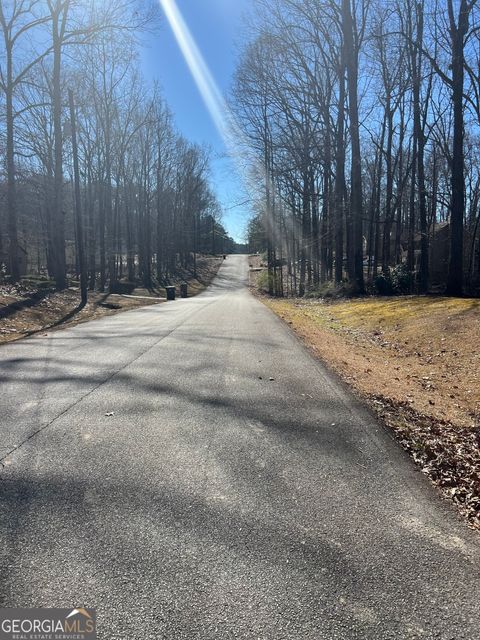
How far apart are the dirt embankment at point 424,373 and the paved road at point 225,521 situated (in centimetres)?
39

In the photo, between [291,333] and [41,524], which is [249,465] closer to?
[41,524]

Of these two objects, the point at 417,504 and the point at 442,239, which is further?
the point at 442,239

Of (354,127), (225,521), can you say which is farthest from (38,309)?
(354,127)

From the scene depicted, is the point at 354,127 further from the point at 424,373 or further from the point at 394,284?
the point at 424,373

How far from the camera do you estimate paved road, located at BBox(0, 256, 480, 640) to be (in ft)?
Result: 7.36

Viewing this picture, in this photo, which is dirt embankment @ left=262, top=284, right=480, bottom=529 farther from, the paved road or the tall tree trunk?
the tall tree trunk

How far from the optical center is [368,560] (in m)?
2.66

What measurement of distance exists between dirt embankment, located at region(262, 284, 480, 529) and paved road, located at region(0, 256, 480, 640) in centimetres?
39

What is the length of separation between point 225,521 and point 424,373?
268 inches

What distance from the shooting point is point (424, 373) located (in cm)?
866

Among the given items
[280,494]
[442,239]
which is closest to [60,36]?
[280,494]

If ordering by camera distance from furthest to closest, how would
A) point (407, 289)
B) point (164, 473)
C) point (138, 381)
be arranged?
point (407, 289) < point (138, 381) < point (164, 473)

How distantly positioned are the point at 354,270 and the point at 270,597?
23.5 metres

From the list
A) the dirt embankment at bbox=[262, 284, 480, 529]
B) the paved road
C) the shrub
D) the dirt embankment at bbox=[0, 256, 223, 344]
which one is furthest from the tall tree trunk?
the paved road
